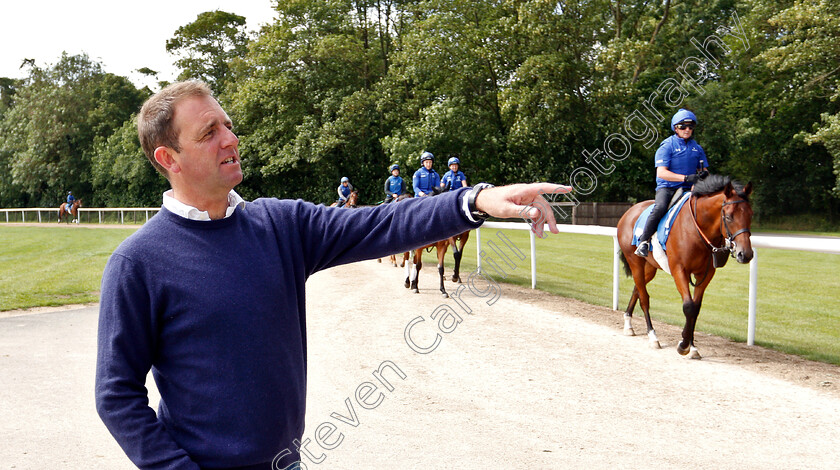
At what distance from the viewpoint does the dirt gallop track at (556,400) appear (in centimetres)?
425

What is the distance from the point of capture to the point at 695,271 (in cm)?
728

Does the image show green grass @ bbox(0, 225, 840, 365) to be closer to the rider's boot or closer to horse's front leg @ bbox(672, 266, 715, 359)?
horse's front leg @ bbox(672, 266, 715, 359)

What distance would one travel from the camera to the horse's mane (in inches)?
265

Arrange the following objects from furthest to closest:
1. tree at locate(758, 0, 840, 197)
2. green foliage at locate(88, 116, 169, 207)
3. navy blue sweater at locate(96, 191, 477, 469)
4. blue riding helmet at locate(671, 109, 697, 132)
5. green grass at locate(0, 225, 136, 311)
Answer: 1. green foliage at locate(88, 116, 169, 207)
2. tree at locate(758, 0, 840, 197)
3. green grass at locate(0, 225, 136, 311)
4. blue riding helmet at locate(671, 109, 697, 132)
5. navy blue sweater at locate(96, 191, 477, 469)

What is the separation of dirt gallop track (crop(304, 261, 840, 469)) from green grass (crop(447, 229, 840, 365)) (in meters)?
0.96

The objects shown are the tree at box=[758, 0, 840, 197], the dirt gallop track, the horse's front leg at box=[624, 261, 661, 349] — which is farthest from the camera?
the tree at box=[758, 0, 840, 197]

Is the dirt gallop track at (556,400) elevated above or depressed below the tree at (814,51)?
below

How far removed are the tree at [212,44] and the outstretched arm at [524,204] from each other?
45.8 metres

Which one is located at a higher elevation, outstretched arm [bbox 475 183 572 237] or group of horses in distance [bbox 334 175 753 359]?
outstretched arm [bbox 475 183 572 237]

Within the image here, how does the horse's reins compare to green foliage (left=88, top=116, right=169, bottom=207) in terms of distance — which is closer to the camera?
the horse's reins

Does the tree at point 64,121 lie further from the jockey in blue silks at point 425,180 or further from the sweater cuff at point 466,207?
the sweater cuff at point 466,207

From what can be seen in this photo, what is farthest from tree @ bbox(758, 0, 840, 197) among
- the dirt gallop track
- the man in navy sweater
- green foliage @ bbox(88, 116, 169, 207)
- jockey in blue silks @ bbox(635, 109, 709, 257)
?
green foliage @ bbox(88, 116, 169, 207)

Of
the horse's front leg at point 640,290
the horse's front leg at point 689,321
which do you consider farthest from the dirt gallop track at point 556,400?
the horse's front leg at point 640,290

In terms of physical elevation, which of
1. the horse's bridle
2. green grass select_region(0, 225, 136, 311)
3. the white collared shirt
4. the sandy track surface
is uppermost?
the white collared shirt
